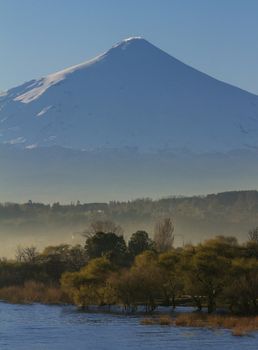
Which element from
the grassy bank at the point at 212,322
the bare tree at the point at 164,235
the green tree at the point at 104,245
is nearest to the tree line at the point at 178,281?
the grassy bank at the point at 212,322

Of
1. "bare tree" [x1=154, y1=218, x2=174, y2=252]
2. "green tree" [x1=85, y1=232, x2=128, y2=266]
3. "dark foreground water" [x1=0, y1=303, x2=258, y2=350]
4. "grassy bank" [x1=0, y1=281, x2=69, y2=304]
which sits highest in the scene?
"bare tree" [x1=154, y1=218, x2=174, y2=252]

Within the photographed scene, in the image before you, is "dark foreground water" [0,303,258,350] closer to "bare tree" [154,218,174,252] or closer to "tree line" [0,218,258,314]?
"tree line" [0,218,258,314]

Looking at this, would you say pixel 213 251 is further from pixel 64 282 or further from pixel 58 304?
pixel 58 304

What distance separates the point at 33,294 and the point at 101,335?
46.3 meters

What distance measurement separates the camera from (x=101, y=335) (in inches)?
2360

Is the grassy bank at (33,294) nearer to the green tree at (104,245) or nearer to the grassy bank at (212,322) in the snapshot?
the green tree at (104,245)

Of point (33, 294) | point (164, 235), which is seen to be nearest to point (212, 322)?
point (33, 294)

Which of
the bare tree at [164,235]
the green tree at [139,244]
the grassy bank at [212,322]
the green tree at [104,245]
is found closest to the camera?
the grassy bank at [212,322]

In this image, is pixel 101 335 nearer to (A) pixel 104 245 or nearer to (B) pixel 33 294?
(B) pixel 33 294

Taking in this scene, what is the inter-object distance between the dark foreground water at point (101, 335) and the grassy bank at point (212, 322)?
1.82 meters

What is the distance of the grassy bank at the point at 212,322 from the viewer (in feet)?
210

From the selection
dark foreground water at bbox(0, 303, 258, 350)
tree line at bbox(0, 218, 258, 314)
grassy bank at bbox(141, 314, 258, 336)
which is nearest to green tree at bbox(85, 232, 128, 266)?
tree line at bbox(0, 218, 258, 314)

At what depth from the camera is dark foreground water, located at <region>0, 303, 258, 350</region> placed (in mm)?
53656

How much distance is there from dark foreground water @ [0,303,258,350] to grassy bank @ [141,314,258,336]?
5.97 feet
